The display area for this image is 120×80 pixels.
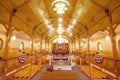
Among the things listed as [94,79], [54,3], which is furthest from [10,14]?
[94,79]

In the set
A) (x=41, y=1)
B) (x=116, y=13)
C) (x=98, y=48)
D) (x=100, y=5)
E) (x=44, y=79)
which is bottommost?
(x=44, y=79)

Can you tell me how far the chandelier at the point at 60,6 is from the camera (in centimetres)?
840

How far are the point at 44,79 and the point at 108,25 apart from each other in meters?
7.68

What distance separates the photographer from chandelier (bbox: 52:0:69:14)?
331 inches

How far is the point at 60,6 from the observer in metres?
9.18

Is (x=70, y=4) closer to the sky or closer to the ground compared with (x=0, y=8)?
closer to the sky

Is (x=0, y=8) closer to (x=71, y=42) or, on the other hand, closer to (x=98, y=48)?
(x=98, y=48)

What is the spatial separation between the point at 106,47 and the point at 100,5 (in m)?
9.56

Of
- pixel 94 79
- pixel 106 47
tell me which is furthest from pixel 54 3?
pixel 106 47

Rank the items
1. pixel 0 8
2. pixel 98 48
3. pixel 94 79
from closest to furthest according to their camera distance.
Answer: pixel 0 8, pixel 94 79, pixel 98 48

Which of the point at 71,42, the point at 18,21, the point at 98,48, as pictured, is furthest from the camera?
the point at 71,42

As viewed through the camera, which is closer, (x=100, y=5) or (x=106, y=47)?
(x=100, y=5)

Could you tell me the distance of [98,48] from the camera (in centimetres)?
1697

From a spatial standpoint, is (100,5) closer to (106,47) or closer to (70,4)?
(70,4)
